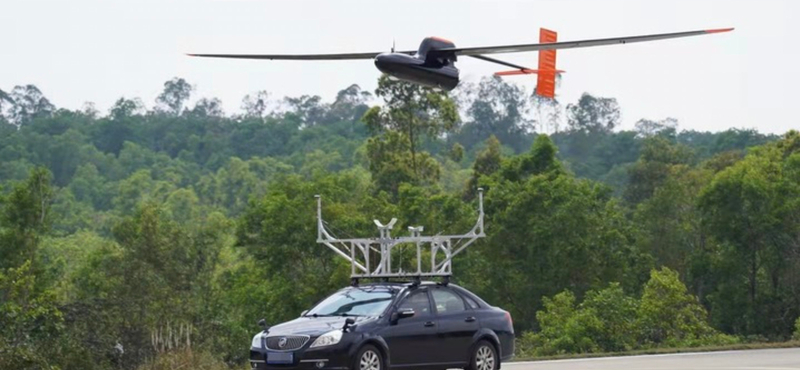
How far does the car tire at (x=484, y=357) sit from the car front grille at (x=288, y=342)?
2456mm

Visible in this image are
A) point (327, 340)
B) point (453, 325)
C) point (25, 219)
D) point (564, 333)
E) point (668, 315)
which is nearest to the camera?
point (327, 340)

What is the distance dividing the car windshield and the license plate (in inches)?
42.1

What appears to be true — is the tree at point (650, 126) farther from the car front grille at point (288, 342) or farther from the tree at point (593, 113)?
the car front grille at point (288, 342)

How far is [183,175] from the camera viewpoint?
16025cm

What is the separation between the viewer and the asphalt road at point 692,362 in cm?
2159

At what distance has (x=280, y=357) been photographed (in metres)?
18.6

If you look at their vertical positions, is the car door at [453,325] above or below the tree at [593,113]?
below

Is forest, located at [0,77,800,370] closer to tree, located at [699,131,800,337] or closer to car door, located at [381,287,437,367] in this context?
tree, located at [699,131,800,337]

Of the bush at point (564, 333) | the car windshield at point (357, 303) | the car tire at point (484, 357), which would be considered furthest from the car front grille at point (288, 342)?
the bush at point (564, 333)

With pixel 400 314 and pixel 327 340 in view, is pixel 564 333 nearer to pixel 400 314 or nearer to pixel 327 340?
pixel 400 314

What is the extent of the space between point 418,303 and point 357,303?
2.50 feet

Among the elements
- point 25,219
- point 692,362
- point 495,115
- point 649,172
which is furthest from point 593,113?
point 692,362

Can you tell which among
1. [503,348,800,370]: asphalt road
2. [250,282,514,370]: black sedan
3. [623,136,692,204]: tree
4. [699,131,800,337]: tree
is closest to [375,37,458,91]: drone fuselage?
[250,282,514,370]: black sedan

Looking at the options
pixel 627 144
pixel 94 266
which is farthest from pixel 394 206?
pixel 627 144
